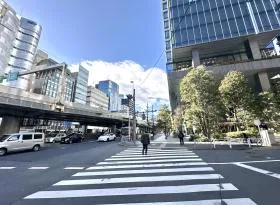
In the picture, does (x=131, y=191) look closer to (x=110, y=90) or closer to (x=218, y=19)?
(x=218, y=19)

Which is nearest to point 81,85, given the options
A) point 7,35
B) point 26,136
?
point 7,35

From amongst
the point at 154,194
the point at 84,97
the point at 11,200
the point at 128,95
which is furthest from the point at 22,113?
the point at 84,97

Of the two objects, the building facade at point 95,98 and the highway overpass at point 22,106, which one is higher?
the building facade at point 95,98

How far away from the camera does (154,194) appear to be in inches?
220

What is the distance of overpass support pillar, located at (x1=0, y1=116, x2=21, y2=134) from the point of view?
30.6 meters

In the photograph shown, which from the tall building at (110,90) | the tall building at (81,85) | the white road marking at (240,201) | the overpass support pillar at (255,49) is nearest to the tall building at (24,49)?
the tall building at (81,85)

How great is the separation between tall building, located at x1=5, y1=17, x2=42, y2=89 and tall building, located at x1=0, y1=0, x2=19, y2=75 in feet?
10.8

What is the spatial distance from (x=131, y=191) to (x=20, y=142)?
17448mm

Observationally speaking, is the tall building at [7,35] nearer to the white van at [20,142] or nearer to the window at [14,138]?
the white van at [20,142]

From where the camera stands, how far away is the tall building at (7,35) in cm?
7268

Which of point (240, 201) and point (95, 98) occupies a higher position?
point (95, 98)

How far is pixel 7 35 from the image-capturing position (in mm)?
76625

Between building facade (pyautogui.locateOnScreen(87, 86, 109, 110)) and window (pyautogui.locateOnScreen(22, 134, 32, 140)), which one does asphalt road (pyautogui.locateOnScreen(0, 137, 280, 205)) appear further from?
building facade (pyautogui.locateOnScreen(87, 86, 109, 110))

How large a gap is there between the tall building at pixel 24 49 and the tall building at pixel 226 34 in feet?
218
